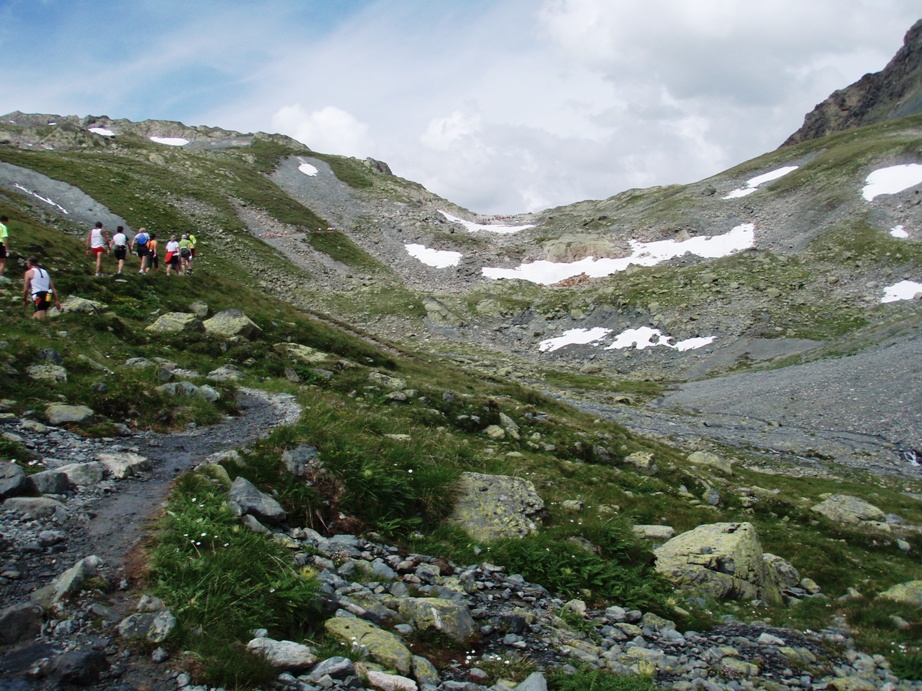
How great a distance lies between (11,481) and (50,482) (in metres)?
0.59

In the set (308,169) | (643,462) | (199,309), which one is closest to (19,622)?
(643,462)

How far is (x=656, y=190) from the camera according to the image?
434 ft

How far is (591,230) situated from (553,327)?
39441mm

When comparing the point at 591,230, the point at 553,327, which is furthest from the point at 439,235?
the point at 553,327

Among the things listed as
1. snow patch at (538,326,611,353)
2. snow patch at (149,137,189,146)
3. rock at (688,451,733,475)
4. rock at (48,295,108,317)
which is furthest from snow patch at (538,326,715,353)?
snow patch at (149,137,189,146)

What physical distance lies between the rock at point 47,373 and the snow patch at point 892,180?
8983cm

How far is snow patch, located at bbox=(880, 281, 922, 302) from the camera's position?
55.9 metres

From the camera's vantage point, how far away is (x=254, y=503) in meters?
8.16

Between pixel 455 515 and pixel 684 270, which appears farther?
pixel 684 270

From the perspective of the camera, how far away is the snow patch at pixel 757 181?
9425 cm

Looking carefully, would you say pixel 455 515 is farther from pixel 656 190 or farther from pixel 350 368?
pixel 656 190

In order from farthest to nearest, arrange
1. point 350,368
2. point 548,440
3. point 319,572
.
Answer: point 350,368, point 548,440, point 319,572

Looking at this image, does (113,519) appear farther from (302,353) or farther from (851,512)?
(851,512)

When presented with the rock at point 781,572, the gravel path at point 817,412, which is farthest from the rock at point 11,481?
the gravel path at point 817,412
